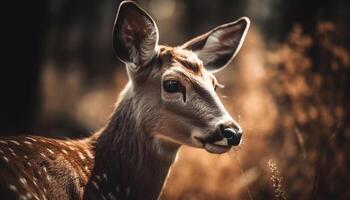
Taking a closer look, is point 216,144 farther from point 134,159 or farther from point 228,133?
point 134,159

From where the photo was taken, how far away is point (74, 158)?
593 centimetres

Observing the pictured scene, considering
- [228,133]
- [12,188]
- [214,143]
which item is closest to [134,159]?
[214,143]

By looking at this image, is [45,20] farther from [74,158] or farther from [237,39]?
[74,158]

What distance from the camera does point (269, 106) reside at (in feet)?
28.6

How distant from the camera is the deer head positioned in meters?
5.88

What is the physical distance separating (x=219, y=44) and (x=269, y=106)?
75.0 inches

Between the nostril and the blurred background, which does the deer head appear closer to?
the nostril

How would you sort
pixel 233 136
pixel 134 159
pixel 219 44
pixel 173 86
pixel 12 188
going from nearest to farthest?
pixel 12 188
pixel 233 136
pixel 173 86
pixel 134 159
pixel 219 44

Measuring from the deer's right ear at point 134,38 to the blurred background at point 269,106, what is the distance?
94 cm

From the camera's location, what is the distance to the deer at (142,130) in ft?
18.8

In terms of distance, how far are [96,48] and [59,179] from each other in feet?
63.1

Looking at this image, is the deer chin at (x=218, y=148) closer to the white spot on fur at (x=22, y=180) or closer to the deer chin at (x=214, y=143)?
the deer chin at (x=214, y=143)

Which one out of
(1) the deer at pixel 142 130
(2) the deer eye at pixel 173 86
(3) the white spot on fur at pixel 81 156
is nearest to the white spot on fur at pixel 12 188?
(1) the deer at pixel 142 130

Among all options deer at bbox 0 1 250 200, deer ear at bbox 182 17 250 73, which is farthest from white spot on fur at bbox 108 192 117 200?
deer ear at bbox 182 17 250 73
